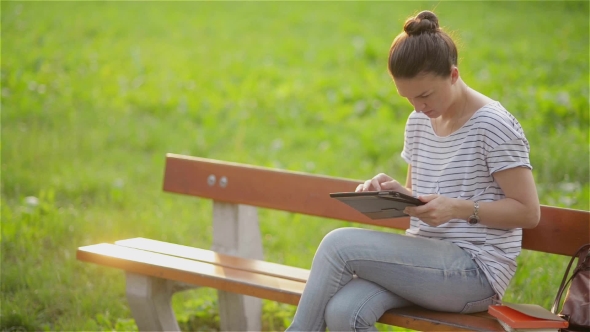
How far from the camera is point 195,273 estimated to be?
303cm

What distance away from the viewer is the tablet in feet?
7.89

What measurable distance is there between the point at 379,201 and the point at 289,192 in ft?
3.29

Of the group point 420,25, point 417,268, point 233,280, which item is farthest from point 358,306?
point 420,25

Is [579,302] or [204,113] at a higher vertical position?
[204,113]

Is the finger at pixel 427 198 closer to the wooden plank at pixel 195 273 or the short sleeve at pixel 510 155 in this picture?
the short sleeve at pixel 510 155

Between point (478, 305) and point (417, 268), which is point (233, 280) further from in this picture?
point (478, 305)

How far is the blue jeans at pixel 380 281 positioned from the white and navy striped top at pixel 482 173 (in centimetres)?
6

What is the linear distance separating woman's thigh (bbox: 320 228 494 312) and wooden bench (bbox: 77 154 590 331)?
0.07 m

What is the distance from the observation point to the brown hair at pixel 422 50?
8.25 ft

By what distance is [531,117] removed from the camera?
6.57 meters

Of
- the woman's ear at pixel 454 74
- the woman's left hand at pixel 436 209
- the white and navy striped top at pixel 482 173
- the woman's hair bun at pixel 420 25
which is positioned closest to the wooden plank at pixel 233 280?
the white and navy striped top at pixel 482 173

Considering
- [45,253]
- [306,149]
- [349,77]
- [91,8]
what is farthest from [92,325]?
[91,8]

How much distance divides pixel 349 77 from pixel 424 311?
5943 mm

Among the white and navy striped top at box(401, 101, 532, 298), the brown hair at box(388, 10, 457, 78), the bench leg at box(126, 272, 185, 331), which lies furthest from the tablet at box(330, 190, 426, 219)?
the bench leg at box(126, 272, 185, 331)
